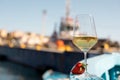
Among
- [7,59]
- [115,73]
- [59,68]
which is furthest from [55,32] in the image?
[115,73]

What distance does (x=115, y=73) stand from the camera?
8.16 ft

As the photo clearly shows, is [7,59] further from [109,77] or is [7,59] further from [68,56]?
[109,77]

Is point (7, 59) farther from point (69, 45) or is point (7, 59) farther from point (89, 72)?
point (89, 72)

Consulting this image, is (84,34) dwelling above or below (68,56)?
above

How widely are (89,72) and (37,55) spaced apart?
33.5 m

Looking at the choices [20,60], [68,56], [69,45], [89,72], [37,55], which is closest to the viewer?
[89,72]

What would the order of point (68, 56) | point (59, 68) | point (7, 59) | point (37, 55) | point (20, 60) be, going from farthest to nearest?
point (7, 59) → point (20, 60) → point (37, 55) → point (59, 68) → point (68, 56)

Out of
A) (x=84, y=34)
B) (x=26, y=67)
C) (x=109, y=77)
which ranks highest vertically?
(x=84, y=34)

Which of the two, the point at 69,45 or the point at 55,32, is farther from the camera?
the point at 55,32

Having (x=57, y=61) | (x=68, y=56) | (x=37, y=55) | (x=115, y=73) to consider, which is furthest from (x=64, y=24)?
(x=115, y=73)

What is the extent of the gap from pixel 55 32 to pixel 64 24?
1911 mm

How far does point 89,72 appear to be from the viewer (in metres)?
1.81

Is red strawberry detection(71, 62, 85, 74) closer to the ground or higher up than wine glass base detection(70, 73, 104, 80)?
higher up

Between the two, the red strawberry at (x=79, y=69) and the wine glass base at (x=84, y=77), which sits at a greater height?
the red strawberry at (x=79, y=69)
